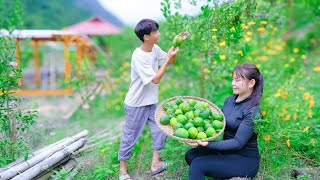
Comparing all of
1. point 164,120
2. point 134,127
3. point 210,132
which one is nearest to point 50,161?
point 134,127

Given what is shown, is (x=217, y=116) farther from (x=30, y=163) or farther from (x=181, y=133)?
(x=30, y=163)

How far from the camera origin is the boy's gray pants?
389 cm

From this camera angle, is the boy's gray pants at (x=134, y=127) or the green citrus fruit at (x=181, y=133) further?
the boy's gray pants at (x=134, y=127)

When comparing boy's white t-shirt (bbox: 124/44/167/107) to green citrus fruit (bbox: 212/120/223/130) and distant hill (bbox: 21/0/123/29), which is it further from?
distant hill (bbox: 21/0/123/29)

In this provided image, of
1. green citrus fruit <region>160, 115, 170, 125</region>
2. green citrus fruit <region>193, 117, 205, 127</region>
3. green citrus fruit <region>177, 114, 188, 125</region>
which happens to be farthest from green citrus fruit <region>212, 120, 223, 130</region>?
green citrus fruit <region>160, 115, 170, 125</region>

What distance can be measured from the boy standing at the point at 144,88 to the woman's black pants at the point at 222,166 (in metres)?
0.76

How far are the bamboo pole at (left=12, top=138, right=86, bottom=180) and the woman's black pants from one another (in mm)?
1477

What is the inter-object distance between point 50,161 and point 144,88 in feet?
4.04

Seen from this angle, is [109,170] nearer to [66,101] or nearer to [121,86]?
[121,86]

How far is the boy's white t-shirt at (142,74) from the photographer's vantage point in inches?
144

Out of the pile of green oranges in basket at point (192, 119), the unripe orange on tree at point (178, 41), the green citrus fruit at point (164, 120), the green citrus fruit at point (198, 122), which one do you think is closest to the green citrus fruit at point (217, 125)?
the pile of green oranges in basket at point (192, 119)

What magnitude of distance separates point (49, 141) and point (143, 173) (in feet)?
5.82

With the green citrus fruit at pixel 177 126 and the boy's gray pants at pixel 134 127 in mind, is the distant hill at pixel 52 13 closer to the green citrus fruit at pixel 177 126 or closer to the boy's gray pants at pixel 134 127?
the boy's gray pants at pixel 134 127

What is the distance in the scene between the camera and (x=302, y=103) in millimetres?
5297
